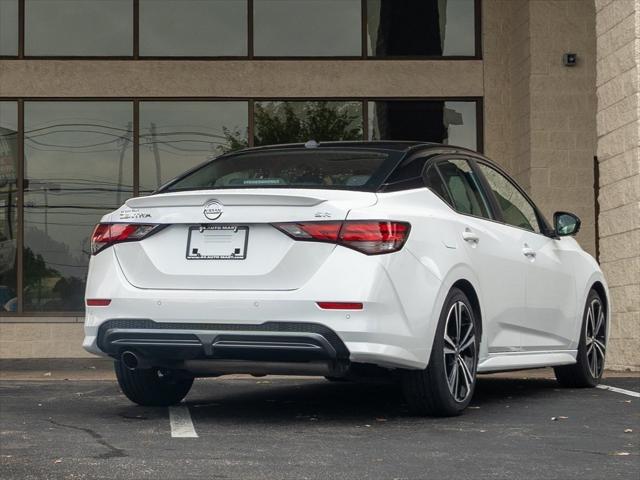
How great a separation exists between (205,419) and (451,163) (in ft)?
6.92

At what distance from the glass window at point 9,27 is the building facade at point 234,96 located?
2 cm

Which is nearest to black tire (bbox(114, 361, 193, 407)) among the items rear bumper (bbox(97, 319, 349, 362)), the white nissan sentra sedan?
the white nissan sentra sedan

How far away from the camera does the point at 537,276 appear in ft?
28.0

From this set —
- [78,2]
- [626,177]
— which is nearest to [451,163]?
[626,177]

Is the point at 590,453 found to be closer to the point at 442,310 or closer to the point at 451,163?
the point at 442,310

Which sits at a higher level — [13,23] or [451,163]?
[13,23]

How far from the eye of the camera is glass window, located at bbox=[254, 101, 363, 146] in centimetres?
1555

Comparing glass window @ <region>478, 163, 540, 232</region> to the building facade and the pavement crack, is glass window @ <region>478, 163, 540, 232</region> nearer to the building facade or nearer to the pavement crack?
the pavement crack

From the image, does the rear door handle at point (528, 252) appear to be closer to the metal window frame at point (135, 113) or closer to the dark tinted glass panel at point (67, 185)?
the metal window frame at point (135, 113)

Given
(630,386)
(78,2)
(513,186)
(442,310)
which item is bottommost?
(630,386)

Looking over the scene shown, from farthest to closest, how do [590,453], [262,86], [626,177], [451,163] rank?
[262,86]
[626,177]
[451,163]
[590,453]

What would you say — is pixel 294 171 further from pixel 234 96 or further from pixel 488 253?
pixel 234 96

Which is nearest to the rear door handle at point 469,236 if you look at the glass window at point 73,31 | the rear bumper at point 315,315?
the rear bumper at point 315,315

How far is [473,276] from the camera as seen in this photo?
7527mm
